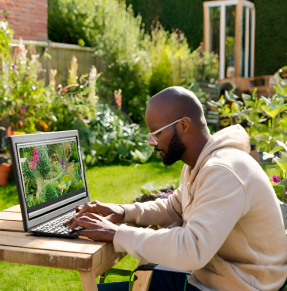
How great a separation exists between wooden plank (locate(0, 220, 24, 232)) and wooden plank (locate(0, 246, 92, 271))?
0.80 feet

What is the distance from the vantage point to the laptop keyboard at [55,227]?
152 centimetres

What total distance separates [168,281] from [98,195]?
2.94 metres

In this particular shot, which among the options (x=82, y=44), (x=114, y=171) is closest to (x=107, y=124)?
(x=114, y=171)

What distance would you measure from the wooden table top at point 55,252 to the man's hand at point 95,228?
0.02 meters

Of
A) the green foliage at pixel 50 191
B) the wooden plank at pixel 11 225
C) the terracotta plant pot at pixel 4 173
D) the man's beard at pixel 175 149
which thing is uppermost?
the man's beard at pixel 175 149

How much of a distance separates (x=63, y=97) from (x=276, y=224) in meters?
5.01

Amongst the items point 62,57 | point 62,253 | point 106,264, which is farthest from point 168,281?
point 62,57

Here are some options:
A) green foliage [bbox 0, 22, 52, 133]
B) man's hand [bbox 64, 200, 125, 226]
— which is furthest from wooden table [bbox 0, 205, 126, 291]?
green foliage [bbox 0, 22, 52, 133]

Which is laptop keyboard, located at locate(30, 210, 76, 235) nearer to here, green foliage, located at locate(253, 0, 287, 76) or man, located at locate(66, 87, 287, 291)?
man, located at locate(66, 87, 287, 291)

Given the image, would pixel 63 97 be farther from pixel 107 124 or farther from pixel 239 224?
pixel 239 224

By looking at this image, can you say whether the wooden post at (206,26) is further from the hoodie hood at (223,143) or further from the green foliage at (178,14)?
the hoodie hood at (223,143)

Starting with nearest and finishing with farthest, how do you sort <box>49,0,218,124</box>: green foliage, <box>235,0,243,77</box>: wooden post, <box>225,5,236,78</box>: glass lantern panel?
<box>49,0,218,124</box>: green foliage → <box>235,0,243,77</box>: wooden post → <box>225,5,236,78</box>: glass lantern panel

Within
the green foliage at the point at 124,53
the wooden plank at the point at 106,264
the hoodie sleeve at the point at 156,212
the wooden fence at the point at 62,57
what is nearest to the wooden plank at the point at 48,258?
the wooden plank at the point at 106,264

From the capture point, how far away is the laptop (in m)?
1.54
